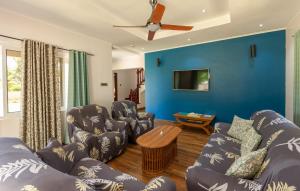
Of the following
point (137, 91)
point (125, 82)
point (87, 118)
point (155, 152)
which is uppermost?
point (125, 82)

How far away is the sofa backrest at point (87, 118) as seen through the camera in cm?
290

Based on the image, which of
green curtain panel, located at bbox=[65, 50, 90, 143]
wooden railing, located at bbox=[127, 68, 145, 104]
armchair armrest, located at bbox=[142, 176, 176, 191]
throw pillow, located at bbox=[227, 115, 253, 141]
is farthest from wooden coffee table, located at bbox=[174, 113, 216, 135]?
wooden railing, located at bbox=[127, 68, 145, 104]

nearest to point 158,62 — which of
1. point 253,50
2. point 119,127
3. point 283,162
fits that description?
point 253,50

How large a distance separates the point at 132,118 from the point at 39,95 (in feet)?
6.47

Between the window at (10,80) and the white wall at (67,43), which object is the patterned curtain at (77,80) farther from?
the window at (10,80)

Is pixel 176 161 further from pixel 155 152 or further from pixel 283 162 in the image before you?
pixel 283 162

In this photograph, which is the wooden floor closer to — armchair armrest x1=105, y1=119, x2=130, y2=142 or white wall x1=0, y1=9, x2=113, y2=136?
armchair armrest x1=105, y1=119, x2=130, y2=142

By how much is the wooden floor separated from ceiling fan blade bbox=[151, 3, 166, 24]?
88.7 inches

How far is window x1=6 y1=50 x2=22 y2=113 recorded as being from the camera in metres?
2.78

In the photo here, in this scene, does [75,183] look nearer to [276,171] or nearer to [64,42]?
[276,171]

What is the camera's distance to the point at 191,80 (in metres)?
4.97

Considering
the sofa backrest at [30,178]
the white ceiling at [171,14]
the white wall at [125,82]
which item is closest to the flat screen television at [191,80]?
the white ceiling at [171,14]

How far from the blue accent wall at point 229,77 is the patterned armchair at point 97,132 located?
260 centimetres

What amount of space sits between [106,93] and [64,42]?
1.64m
